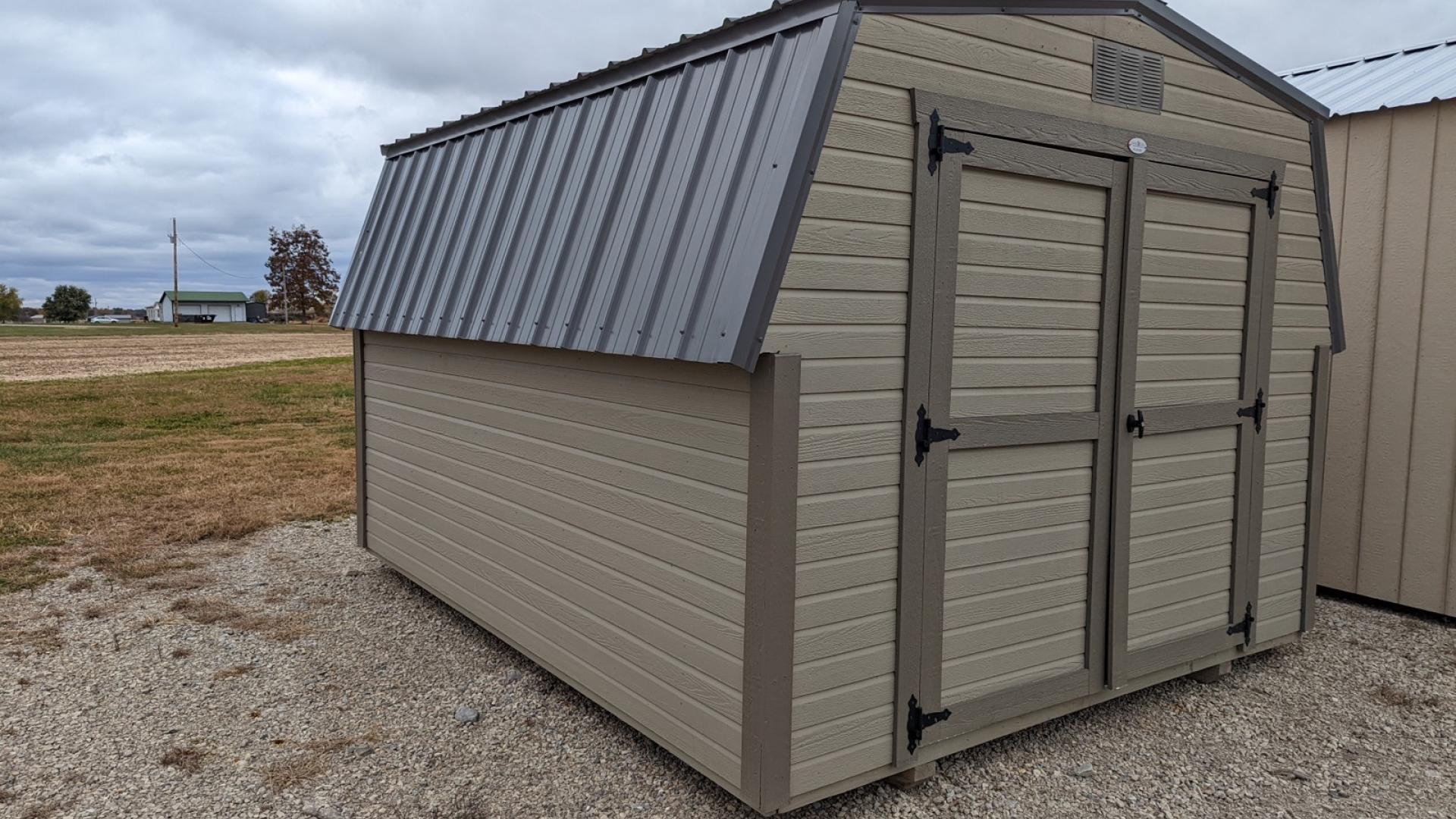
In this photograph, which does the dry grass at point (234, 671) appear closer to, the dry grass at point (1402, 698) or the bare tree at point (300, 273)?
the dry grass at point (1402, 698)

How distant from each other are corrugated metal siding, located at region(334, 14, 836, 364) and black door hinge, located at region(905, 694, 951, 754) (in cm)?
144

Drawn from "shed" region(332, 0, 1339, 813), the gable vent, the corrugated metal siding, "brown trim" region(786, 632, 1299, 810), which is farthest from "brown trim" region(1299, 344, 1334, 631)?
the corrugated metal siding

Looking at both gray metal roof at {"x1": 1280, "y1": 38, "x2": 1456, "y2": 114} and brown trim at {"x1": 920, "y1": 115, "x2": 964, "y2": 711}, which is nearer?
brown trim at {"x1": 920, "y1": 115, "x2": 964, "y2": 711}

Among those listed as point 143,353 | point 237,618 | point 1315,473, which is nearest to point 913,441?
point 1315,473

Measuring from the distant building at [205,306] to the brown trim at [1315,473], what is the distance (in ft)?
296

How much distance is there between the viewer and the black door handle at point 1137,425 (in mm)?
3971

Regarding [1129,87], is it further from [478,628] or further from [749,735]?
[478,628]

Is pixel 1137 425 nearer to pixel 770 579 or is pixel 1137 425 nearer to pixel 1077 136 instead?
pixel 1077 136

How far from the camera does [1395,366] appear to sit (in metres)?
5.62

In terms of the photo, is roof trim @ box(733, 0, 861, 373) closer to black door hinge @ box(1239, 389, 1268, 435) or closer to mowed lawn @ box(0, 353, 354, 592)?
black door hinge @ box(1239, 389, 1268, 435)

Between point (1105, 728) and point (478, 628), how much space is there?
126 inches

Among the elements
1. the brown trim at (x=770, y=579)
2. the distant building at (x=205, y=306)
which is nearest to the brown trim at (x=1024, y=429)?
the brown trim at (x=770, y=579)

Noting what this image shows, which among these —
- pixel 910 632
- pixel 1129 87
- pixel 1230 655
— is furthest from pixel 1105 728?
pixel 1129 87

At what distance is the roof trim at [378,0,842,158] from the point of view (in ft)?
10.4
